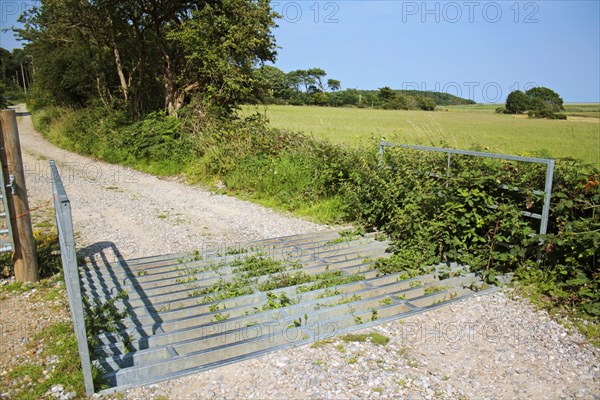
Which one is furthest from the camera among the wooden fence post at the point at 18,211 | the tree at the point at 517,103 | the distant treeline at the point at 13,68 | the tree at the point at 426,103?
the distant treeline at the point at 13,68

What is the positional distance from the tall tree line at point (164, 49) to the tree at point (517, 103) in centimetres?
4119

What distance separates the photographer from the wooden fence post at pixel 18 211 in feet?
16.8

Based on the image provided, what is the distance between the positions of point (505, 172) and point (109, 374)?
197 inches

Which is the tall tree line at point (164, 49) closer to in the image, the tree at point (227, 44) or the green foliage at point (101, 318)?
the tree at point (227, 44)

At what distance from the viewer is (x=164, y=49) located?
16.1m

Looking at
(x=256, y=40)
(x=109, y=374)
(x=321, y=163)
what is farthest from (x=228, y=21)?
(x=109, y=374)

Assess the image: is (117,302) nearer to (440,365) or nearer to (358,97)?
(440,365)

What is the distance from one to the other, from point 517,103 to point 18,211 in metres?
52.7

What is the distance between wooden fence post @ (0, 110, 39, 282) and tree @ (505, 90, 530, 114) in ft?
169

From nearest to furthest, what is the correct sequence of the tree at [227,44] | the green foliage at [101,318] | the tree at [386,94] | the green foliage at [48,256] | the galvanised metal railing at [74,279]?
1. the galvanised metal railing at [74,279]
2. the green foliage at [101,318]
3. the green foliage at [48,256]
4. the tree at [227,44]
5. the tree at [386,94]

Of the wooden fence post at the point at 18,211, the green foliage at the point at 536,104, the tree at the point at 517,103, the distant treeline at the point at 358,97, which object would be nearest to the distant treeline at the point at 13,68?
the distant treeline at the point at 358,97

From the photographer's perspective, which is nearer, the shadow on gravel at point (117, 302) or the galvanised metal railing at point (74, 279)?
the galvanised metal railing at point (74, 279)

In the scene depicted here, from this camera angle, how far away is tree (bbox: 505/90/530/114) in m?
Answer: 48.3

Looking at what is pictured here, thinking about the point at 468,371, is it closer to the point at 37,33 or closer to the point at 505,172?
the point at 505,172
